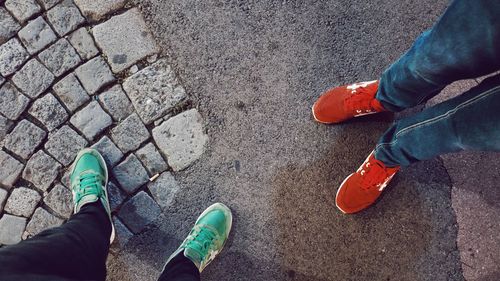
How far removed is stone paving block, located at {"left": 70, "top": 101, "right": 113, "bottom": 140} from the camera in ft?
8.34

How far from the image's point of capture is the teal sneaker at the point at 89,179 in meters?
2.34

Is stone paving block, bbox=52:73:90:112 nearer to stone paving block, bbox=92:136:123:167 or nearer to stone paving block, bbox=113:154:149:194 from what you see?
stone paving block, bbox=92:136:123:167

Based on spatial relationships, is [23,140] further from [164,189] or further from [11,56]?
[164,189]

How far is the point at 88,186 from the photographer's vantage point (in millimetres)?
2344

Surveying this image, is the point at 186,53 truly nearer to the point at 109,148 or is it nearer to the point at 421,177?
the point at 109,148

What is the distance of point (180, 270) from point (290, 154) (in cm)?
87

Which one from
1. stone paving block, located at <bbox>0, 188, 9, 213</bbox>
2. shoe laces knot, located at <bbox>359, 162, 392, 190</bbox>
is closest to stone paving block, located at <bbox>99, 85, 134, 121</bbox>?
stone paving block, located at <bbox>0, 188, 9, 213</bbox>

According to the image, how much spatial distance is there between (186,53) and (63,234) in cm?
120

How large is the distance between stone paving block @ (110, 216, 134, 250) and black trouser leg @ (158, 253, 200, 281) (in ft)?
1.15

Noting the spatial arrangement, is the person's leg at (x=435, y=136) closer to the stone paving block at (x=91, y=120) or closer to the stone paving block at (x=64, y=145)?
the stone paving block at (x=91, y=120)

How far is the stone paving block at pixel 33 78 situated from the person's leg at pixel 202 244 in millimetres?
1132

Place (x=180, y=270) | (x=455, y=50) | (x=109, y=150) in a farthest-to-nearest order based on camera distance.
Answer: (x=109, y=150)
(x=180, y=270)
(x=455, y=50)

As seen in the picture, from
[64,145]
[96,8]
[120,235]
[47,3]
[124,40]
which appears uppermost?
[47,3]

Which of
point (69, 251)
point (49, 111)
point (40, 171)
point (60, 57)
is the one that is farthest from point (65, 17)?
point (69, 251)
